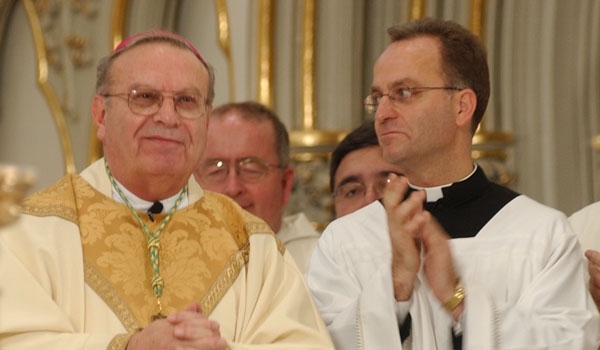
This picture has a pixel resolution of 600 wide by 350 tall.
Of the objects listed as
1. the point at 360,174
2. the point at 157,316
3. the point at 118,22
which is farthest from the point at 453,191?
the point at 118,22

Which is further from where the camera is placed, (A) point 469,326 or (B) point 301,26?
(B) point 301,26

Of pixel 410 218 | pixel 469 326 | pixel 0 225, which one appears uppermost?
pixel 0 225

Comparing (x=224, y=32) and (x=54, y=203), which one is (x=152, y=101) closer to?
(x=54, y=203)

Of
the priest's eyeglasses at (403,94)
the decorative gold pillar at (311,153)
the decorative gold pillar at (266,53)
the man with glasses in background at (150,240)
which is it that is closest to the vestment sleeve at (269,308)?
the man with glasses in background at (150,240)

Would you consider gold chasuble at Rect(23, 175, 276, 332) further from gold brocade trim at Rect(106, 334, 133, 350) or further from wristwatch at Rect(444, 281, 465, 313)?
wristwatch at Rect(444, 281, 465, 313)

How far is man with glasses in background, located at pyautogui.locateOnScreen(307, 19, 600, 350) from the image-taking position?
4.20 metres

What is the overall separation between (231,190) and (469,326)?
184cm

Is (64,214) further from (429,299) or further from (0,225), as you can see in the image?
(0,225)

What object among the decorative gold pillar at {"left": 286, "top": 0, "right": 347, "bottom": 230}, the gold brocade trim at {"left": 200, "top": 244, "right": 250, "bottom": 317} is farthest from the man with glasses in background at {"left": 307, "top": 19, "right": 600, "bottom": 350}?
the decorative gold pillar at {"left": 286, "top": 0, "right": 347, "bottom": 230}

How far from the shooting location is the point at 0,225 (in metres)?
2.42

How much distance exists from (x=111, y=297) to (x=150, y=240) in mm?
276

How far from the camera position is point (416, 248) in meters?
4.32

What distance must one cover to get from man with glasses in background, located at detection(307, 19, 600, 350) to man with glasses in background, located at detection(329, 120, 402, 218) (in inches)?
31.5

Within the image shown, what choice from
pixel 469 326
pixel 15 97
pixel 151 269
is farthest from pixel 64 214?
pixel 15 97
